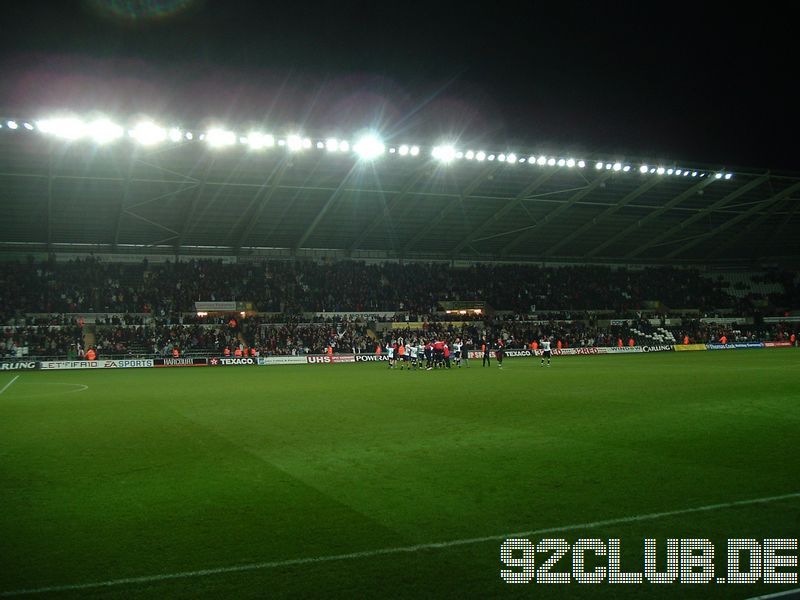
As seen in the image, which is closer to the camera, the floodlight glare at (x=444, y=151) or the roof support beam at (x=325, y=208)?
the floodlight glare at (x=444, y=151)

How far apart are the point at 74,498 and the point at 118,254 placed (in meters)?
47.5

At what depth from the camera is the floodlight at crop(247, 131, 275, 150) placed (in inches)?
1394

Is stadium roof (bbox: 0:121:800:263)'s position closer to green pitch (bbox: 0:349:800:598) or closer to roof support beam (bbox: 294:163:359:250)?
roof support beam (bbox: 294:163:359:250)

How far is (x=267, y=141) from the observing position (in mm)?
36156

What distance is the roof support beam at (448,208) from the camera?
46266 millimetres

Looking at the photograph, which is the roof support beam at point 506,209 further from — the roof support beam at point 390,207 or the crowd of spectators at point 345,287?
the roof support beam at point 390,207

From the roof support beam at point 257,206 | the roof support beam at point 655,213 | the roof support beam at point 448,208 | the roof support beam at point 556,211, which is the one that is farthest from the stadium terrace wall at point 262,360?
the roof support beam at point 448,208

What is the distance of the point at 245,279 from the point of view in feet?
171

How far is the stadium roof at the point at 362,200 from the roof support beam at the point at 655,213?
0.55 ft

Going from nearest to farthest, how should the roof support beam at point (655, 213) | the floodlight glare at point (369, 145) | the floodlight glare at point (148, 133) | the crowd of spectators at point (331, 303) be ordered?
1. the floodlight glare at point (148, 133)
2. the floodlight glare at point (369, 145)
3. the crowd of spectators at point (331, 303)
4. the roof support beam at point (655, 213)

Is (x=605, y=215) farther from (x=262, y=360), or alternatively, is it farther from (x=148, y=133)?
(x=148, y=133)

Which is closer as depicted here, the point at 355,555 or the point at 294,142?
the point at 355,555

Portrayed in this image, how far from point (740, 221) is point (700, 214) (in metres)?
6.85

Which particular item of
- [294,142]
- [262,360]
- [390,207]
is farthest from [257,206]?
[262,360]
